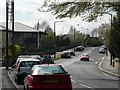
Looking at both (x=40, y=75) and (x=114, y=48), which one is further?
(x=114, y=48)

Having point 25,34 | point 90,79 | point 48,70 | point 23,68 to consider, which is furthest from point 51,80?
point 25,34

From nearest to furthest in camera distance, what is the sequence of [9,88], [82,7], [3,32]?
[9,88] < [82,7] < [3,32]

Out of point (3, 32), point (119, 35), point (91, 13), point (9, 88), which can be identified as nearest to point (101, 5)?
point (91, 13)

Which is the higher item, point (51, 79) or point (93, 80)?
point (51, 79)

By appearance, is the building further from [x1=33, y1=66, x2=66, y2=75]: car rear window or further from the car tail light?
the car tail light

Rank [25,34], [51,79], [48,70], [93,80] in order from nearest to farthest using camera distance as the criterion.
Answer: [51,79]
[48,70]
[93,80]
[25,34]

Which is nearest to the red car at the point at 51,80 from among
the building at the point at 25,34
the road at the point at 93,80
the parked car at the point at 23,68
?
the road at the point at 93,80

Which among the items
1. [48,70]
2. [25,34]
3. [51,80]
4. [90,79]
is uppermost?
[25,34]

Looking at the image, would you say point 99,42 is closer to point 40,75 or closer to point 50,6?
point 50,6

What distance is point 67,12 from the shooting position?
35000 millimetres

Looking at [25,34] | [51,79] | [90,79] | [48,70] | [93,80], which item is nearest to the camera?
[51,79]

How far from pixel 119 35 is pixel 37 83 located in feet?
84.8

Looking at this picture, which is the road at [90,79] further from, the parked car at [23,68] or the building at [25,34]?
the building at [25,34]

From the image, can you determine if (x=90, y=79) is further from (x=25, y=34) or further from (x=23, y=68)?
(x=25, y=34)
